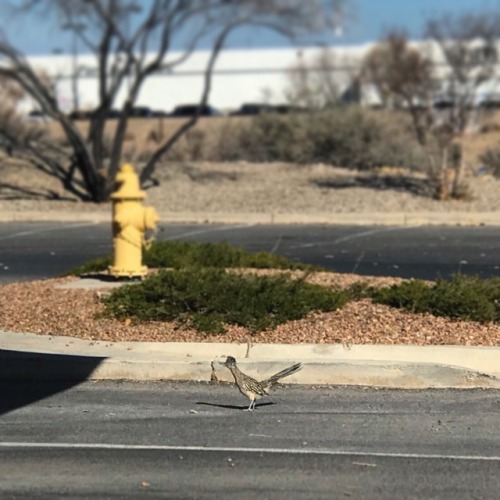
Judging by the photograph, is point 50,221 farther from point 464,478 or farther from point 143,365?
point 464,478

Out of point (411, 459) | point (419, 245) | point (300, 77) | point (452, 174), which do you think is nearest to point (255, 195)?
point (452, 174)

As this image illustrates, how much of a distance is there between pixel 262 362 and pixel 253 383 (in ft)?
2.40

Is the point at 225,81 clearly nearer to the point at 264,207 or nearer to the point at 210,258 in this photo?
the point at 264,207

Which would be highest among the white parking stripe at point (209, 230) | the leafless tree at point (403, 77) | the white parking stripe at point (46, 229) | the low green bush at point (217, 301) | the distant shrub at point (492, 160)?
the leafless tree at point (403, 77)

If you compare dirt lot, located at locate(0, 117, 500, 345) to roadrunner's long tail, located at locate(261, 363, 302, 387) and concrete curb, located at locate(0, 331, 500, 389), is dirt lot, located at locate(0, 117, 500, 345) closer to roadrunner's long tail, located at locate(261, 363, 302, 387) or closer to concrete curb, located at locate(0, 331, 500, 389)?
concrete curb, located at locate(0, 331, 500, 389)

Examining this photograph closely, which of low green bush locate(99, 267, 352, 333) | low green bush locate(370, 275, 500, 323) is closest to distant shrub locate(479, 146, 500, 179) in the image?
low green bush locate(370, 275, 500, 323)

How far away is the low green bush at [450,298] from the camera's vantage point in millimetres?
8859

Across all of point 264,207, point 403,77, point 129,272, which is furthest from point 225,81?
point 129,272

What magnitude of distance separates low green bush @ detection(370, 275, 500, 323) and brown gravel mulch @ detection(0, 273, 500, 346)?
4.3 inches

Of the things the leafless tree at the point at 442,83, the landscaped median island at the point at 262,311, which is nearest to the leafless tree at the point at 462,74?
the leafless tree at the point at 442,83

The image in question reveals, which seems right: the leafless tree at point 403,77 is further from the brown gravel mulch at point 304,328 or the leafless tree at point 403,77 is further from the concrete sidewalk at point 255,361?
the concrete sidewalk at point 255,361

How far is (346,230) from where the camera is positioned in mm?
19453

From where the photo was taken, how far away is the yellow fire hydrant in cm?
1005

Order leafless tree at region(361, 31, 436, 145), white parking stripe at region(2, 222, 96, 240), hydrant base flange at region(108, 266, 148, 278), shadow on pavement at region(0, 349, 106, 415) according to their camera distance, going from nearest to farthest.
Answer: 1. shadow on pavement at region(0, 349, 106, 415)
2. hydrant base flange at region(108, 266, 148, 278)
3. white parking stripe at region(2, 222, 96, 240)
4. leafless tree at region(361, 31, 436, 145)
